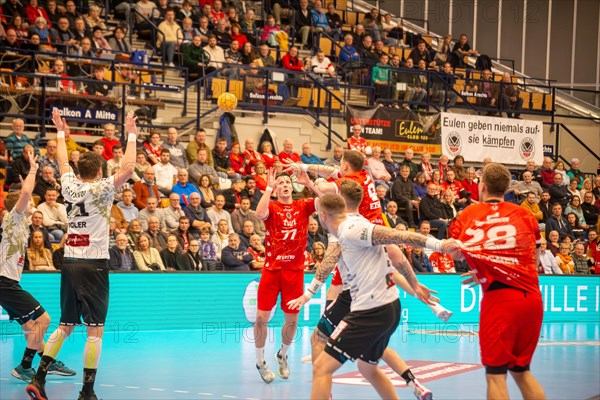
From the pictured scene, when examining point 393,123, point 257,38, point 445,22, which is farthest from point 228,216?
point 445,22

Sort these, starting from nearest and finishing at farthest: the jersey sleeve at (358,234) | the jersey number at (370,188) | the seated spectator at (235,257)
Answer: the jersey sleeve at (358,234), the jersey number at (370,188), the seated spectator at (235,257)

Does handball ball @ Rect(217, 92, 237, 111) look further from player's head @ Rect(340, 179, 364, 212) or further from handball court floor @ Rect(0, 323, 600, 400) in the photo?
player's head @ Rect(340, 179, 364, 212)

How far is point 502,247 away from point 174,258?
9.43 m

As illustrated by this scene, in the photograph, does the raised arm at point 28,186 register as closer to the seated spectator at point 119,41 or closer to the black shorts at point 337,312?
the black shorts at point 337,312

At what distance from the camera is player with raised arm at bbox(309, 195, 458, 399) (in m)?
6.60

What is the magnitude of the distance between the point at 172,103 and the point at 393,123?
17.6 feet

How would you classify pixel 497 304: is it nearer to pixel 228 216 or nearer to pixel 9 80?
pixel 228 216

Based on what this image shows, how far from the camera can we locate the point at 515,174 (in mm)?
22609

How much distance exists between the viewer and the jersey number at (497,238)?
644cm

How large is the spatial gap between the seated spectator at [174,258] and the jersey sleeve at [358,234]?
863 cm

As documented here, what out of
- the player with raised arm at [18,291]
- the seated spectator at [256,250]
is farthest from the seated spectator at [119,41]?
the player with raised arm at [18,291]

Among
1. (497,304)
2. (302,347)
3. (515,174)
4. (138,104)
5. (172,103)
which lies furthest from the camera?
(515,174)

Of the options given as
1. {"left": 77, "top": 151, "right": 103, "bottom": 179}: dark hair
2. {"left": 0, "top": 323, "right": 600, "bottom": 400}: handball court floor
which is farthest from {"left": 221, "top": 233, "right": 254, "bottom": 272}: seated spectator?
{"left": 77, "top": 151, "right": 103, "bottom": 179}: dark hair

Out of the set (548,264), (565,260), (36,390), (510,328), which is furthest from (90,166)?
(565,260)
